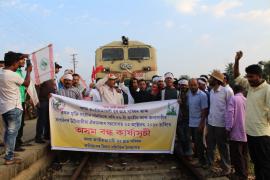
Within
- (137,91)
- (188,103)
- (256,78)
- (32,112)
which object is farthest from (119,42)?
(256,78)

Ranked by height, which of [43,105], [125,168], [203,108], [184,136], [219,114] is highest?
[43,105]

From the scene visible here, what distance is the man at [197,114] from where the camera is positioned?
24.0 feet

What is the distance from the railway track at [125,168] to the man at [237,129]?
77 centimetres

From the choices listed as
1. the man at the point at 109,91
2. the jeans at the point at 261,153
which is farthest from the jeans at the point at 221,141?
the man at the point at 109,91

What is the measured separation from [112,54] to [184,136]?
9.18m

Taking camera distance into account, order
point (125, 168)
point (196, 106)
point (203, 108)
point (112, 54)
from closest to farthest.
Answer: point (203, 108) < point (196, 106) < point (125, 168) < point (112, 54)

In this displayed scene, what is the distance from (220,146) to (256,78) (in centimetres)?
201

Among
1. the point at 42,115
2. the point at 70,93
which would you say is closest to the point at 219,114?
the point at 70,93

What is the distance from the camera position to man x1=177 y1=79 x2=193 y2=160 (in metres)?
8.11

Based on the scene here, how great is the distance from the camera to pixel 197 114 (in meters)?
7.48

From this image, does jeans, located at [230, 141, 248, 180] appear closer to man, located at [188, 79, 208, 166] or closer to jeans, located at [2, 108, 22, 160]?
man, located at [188, 79, 208, 166]

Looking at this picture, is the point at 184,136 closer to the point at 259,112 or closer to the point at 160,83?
the point at 160,83

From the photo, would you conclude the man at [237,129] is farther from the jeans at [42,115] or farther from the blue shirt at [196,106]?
the jeans at [42,115]

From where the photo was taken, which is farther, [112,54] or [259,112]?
[112,54]
